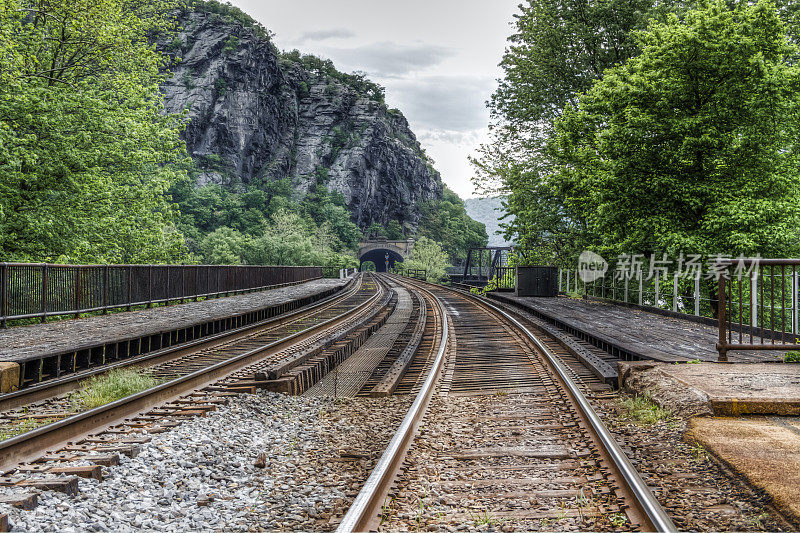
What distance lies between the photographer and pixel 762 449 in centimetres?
415

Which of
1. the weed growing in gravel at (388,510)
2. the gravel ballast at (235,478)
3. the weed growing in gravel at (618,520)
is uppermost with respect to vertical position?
the weed growing in gravel at (618,520)

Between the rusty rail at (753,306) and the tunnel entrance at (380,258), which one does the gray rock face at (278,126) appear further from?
the rusty rail at (753,306)

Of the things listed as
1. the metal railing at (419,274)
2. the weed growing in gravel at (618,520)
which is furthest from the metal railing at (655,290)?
the metal railing at (419,274)

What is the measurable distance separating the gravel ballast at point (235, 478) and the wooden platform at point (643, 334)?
4683mm

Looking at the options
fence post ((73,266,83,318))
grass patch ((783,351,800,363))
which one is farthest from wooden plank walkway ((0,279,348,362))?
grass patch ((783,351,800,363))

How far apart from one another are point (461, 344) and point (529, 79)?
20076 millimetres

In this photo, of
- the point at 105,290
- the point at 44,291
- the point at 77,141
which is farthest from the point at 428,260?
the point at 44,291

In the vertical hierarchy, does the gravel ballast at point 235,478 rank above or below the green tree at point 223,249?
below

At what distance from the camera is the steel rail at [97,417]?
14.6 feet

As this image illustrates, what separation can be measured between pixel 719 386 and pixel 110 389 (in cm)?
693

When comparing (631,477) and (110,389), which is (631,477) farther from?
(110,389)

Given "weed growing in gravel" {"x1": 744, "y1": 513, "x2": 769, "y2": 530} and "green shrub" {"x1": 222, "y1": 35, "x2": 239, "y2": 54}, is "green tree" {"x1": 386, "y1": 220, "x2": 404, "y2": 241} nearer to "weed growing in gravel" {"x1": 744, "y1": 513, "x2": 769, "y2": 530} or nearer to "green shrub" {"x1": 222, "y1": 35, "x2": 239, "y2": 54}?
"green shrub" {"x1": 222, "y1": 35, "x2": 239, "y2": 54}

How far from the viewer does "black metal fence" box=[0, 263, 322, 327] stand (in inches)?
461

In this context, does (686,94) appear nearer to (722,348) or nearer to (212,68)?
(722,348)
